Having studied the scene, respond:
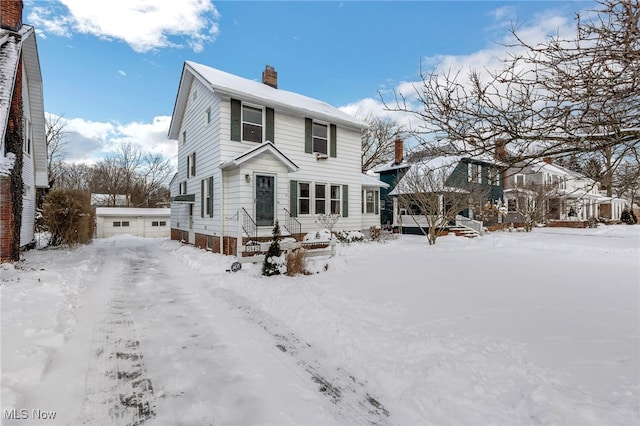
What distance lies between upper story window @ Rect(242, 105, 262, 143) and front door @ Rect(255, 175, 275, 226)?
192 centimetres

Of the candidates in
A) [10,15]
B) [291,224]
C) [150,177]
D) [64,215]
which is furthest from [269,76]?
[150,177]

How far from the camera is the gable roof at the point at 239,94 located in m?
11.6

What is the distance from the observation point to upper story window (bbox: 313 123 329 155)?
47.7 ft

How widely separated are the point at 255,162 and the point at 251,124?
2.09m

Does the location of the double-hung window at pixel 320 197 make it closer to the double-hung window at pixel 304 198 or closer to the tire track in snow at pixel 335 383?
the double-hung window at pixel 304 198

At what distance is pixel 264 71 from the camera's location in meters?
15.7

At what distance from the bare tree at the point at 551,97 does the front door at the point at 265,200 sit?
8.46m

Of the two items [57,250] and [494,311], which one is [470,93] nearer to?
[494,311]

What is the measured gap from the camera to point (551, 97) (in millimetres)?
3055

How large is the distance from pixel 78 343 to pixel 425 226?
2001cm

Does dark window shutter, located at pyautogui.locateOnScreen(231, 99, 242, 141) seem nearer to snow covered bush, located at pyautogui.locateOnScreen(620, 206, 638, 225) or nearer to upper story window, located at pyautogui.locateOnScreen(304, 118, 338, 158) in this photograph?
upper story window, located at pyautogui.locateOnScreen(304, 118, 338, 158)

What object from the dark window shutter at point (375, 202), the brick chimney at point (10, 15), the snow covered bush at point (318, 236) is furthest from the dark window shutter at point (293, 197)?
the brick chimney at point (10, 15)

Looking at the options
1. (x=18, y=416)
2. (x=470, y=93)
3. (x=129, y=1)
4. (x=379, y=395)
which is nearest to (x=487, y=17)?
(x=470, y=93)

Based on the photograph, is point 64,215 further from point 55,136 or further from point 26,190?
point 55,136
